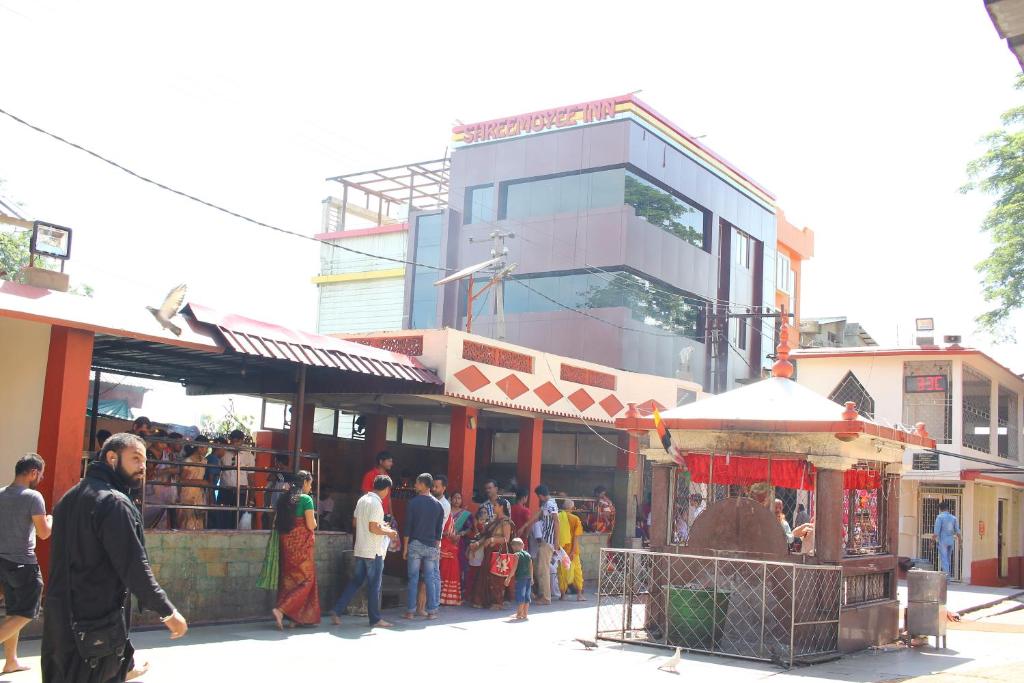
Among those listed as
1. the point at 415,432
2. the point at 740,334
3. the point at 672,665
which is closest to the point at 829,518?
the point at 672,665

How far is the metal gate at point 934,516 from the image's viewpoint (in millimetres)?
24484

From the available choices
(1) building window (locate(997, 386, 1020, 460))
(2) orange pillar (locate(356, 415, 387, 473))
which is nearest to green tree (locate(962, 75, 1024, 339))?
(1) building window (locate(997, 386, 1020, 460))

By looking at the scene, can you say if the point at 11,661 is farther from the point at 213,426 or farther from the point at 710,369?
the point at 213,426

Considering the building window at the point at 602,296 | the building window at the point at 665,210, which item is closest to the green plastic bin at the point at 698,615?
the building window at the point at 602,296

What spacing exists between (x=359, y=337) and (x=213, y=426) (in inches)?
1153

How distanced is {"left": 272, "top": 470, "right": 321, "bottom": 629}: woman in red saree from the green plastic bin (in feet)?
13.5

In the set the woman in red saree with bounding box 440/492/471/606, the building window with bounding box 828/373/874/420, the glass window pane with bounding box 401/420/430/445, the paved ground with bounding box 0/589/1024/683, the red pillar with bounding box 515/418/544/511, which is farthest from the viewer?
the building window with bounding box 828/373/874/420

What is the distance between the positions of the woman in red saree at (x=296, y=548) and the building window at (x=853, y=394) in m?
18.1

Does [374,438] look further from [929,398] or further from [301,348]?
[929,398]

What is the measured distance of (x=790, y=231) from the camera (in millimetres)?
44906

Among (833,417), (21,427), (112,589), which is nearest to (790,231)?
(833,417)

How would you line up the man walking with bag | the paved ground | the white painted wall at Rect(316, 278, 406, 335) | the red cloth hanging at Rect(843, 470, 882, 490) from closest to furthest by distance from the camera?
the man walking with bag → the paved ground → the red cloth hanging at Rect(843, 470, 882, 490) → the white painted wall at Rect(316, 278, 406, 335)

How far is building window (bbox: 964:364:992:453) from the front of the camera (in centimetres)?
2745

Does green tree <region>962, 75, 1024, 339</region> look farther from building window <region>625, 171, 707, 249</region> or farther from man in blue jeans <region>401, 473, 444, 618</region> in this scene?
man in blue jeans <region>401, 473, 444, 618</region>
